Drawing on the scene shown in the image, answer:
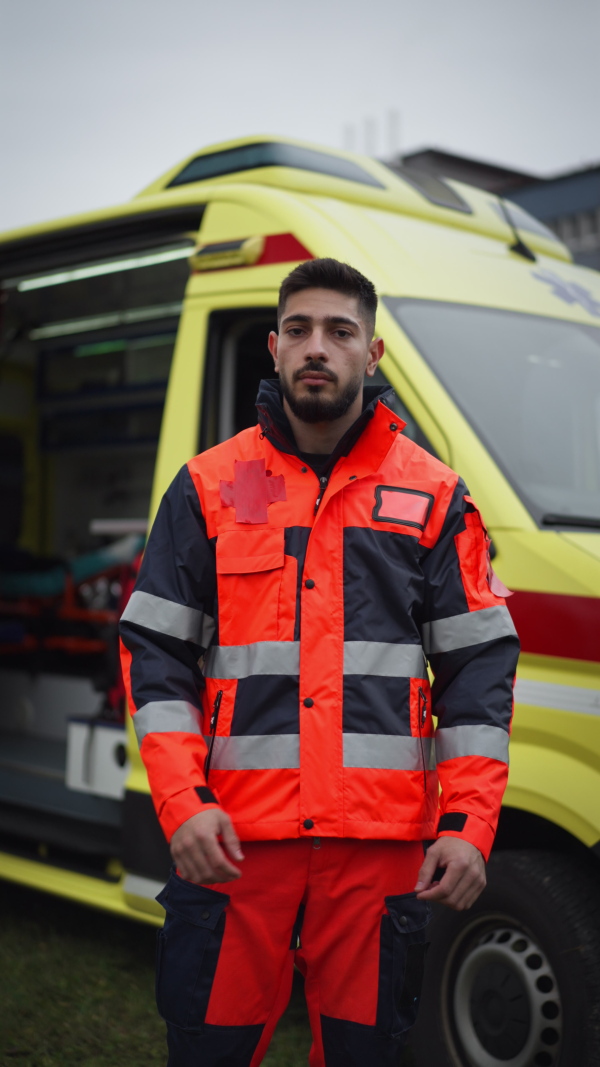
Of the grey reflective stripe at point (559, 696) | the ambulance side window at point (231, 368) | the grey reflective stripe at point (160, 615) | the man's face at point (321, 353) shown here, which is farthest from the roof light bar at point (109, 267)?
the grey reflective stripe at point (160, 615)

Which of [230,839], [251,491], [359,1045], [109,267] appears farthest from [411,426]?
[109,267]

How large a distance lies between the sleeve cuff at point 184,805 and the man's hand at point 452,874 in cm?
37

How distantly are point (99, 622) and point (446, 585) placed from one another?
431 centimetres

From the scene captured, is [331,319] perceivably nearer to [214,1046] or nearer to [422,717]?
[422,717]

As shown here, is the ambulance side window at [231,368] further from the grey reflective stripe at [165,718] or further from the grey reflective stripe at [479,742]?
the grey reflective stripe at [479,742]

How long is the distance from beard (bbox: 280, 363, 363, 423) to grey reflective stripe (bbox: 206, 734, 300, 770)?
593 mm

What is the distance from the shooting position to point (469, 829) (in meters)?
1.85

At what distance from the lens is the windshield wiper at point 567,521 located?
2.68 meters

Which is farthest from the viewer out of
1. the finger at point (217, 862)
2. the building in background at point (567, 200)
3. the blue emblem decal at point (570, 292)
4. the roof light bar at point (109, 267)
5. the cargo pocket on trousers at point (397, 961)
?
the building in background at point (567, 200)

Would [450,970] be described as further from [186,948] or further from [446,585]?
[446,585]

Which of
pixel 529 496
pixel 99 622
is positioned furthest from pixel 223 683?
pixel 99 622

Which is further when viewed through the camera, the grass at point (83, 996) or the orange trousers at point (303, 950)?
the grass at point (83, 996)

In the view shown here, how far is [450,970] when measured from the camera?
9.12 ft

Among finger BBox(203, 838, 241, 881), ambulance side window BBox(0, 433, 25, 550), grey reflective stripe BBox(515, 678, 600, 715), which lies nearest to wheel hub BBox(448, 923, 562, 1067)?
grey reflective stripe BBox(515, 678, 600, 715)
